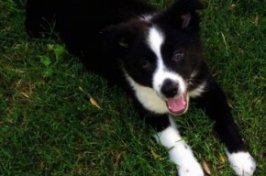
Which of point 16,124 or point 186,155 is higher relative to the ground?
point 186,155

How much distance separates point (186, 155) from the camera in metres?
4.97

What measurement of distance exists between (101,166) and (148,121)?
50cm

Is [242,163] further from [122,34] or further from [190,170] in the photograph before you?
[122,34]

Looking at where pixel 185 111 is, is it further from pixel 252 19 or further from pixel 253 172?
pixel 252 19

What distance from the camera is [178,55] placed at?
15.3 ft

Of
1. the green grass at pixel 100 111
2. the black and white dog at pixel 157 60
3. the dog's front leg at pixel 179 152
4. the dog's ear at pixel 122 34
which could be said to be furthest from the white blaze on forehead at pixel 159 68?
Result: the green grass at pixel 100 111

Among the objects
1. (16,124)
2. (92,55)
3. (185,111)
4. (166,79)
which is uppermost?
(166,79)

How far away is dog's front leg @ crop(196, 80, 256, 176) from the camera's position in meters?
4.90

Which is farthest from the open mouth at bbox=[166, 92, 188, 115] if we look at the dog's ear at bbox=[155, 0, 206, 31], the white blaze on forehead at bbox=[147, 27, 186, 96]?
the dog's ear at bbox=[155, 0, 206, 31]

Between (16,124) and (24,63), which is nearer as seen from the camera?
(16,124)

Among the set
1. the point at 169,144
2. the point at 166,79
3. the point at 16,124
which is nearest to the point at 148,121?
the point at 169,144

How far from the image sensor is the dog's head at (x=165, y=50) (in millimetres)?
4621

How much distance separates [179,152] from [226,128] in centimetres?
40

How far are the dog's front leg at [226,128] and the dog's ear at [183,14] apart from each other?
0.59 m
